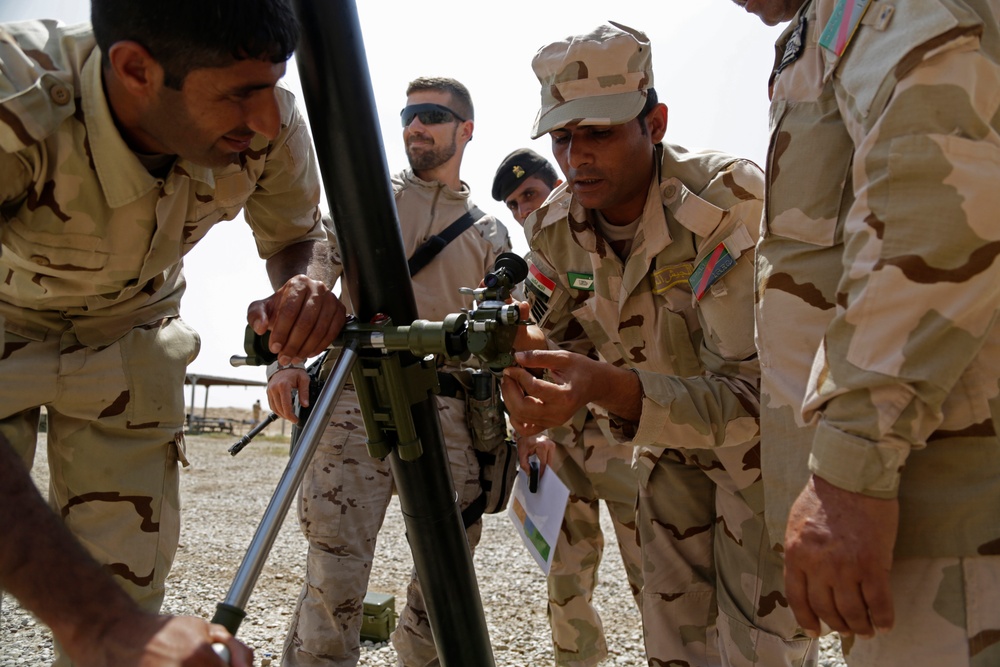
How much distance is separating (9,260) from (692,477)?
2.49 m

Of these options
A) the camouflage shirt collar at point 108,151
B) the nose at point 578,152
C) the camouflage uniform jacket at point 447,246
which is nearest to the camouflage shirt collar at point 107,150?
the camouflage shirt collar at point 108,151

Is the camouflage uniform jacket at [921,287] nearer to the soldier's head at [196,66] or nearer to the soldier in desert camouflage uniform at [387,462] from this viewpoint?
the soldier's head at [196,66]

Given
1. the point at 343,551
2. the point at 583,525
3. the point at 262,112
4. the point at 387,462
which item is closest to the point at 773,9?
the point at 262,112

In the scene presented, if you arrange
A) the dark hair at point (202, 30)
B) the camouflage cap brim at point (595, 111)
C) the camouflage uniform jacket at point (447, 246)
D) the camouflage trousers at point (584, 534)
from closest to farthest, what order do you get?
the dark hair at point (202, 30) < the camouflage cap brim at point (595, 111) < the camouflage trousers at point (584, 534) < the camouflage uniform jacket at point (447, 246)

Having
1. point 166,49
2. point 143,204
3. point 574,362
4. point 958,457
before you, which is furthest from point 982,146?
point 143,204

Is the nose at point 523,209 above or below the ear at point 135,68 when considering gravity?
below

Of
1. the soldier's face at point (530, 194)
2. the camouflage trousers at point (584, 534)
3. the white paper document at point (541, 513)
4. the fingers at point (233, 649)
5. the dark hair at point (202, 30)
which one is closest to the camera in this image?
the fingers at point (233, 649)

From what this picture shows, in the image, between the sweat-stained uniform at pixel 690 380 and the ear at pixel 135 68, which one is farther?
the sweat-stained uniform at pixel 690 380

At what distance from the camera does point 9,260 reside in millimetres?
2498

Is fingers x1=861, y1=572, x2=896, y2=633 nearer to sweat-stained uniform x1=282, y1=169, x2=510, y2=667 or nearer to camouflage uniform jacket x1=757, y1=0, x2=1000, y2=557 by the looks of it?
camouflage uniform jacket x1=757, y1=0, x2=1000, y2=557

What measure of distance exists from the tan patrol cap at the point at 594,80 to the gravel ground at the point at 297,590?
330cm

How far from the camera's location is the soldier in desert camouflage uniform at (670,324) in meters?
2.68

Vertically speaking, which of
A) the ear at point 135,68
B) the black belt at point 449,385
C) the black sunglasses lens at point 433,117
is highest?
the black sunglasses lens at point 433,117

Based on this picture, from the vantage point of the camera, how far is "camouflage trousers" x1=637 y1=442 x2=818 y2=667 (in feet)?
8.95
